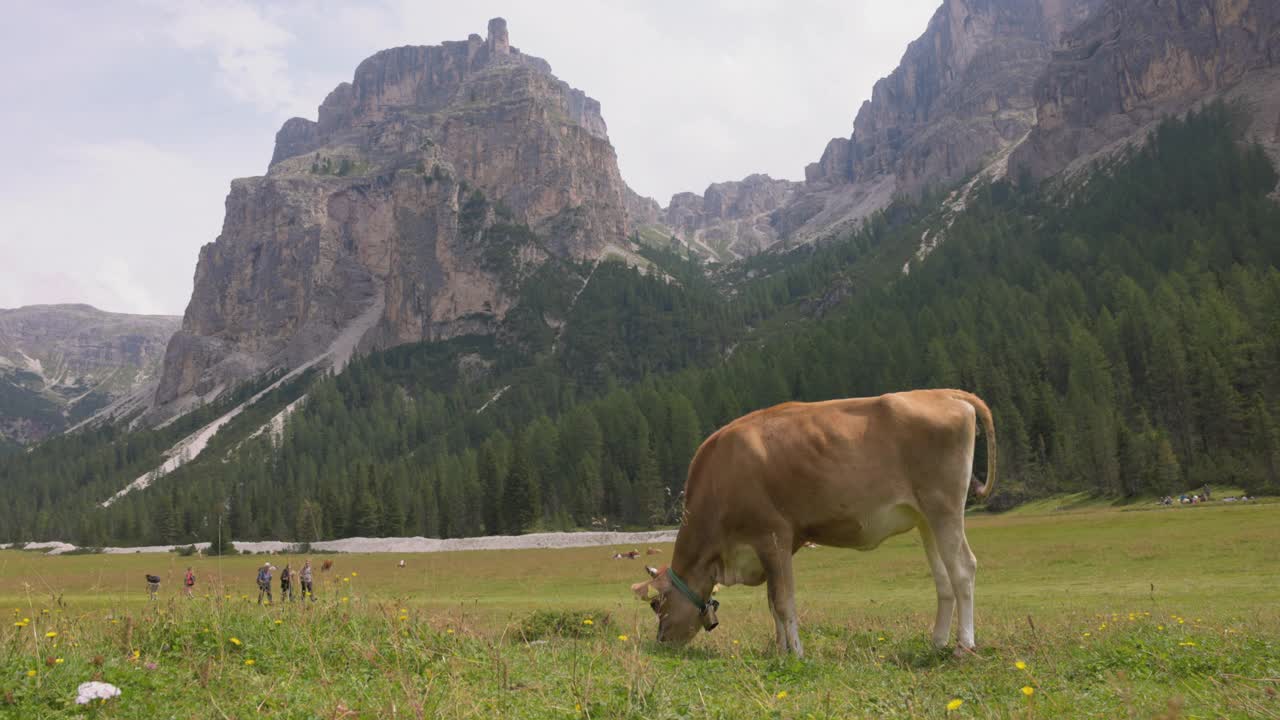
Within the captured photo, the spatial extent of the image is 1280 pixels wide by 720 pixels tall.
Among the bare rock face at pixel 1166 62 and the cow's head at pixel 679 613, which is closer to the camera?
the cow's head at pixel 679 613

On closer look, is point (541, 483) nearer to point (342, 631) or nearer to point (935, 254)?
point (342, 631)

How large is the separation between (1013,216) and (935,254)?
101ft

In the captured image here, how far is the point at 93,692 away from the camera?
5.70 meters

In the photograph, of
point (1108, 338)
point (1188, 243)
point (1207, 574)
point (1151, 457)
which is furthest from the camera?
point (1188, 243)

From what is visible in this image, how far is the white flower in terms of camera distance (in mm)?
5641

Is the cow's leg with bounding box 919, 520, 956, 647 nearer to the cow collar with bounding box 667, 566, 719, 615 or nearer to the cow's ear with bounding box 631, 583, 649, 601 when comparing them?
the cow collar with bounding box 667, 566, 719, 615

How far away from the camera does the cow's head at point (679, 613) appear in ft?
32.1

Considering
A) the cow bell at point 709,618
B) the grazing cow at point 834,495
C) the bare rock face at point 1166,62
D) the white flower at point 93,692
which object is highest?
the bare rock face at point 1166,62

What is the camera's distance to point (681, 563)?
10102 millimetres

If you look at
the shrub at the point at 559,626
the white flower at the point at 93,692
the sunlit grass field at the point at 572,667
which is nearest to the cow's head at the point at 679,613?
the sunlit grass field at the point at 572,667

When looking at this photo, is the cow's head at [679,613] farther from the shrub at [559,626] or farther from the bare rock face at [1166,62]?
the bare rock face at [1166,62]

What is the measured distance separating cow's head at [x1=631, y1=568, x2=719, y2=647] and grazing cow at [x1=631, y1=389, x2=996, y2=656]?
14 millimetres

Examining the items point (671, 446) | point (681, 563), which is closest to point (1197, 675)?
point (681, 563)

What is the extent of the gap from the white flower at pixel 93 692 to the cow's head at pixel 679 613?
5.87 meters
